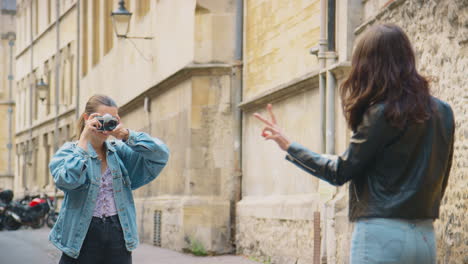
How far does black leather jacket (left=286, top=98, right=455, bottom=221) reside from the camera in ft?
10.6

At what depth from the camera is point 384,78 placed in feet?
10.8

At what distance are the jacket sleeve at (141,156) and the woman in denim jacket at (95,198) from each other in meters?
0.07

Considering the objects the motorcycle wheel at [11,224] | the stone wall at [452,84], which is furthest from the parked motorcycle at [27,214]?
the stone wall at [452,84]

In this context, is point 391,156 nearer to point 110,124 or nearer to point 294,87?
point 110,124

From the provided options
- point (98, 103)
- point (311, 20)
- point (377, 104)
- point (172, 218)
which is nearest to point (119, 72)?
point (172, 218)

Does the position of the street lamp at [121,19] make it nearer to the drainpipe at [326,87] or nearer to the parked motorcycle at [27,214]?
the drainpipe at [326,87]

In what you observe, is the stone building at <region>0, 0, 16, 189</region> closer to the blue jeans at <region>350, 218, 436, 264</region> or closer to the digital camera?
the digital camera

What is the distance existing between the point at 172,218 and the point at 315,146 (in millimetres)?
5173

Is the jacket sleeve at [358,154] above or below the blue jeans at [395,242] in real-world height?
above

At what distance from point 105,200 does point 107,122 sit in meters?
0.39

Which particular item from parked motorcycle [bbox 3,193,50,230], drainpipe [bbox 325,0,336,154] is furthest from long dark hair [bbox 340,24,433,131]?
parked motorcycle [bbox 3,193,50,230]

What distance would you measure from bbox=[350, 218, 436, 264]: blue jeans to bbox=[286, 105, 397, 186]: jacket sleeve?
18 cm

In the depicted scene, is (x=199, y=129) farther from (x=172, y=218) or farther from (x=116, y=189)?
(x=116, y=189)

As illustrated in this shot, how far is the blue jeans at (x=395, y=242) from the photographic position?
3205 millimetres
